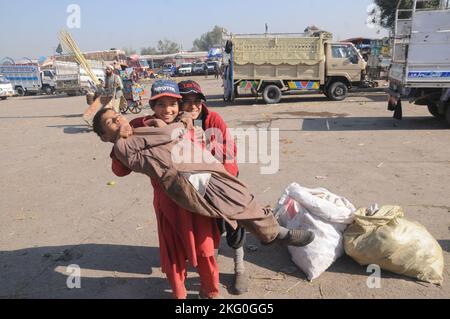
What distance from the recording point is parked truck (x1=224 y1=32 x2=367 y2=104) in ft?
43.9

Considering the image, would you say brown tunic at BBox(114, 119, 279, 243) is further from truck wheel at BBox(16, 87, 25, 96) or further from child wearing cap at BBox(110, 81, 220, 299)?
truck wheel at BBox(16, 87, 25, 96)

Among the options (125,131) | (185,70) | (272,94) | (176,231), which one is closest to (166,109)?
(125,131)

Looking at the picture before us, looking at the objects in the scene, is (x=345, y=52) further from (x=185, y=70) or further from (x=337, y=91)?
(x=185, y=70)

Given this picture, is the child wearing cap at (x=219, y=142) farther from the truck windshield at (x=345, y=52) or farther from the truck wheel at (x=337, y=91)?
the truck wheel at (x=337, y=91)

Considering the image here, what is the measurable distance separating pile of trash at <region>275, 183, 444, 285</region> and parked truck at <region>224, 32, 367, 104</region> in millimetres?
10992

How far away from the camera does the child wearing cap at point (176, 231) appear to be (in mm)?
2426

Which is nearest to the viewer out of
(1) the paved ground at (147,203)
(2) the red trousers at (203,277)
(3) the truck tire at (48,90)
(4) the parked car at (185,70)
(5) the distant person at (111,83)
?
(2) the red trousers at (203,277)

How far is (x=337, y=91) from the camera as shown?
14.4 metres

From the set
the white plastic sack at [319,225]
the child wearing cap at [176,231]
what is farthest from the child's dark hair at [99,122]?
the white plastic sack at [319,225]

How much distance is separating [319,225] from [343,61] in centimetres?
1215

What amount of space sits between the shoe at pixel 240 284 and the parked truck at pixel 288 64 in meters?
11.5

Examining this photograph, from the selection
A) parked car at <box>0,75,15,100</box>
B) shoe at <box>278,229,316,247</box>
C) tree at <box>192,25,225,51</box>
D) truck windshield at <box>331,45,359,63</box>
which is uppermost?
tree at <box>192,25,225,51</box>

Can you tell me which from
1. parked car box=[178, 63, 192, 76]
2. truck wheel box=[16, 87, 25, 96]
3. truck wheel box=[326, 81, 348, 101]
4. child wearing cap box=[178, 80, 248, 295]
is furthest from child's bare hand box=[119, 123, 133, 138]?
parked car box=[178, 63, 192, 76]

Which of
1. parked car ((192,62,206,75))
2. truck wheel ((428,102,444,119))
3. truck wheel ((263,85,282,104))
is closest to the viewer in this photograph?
truck wheel ((428,102,444,119))
